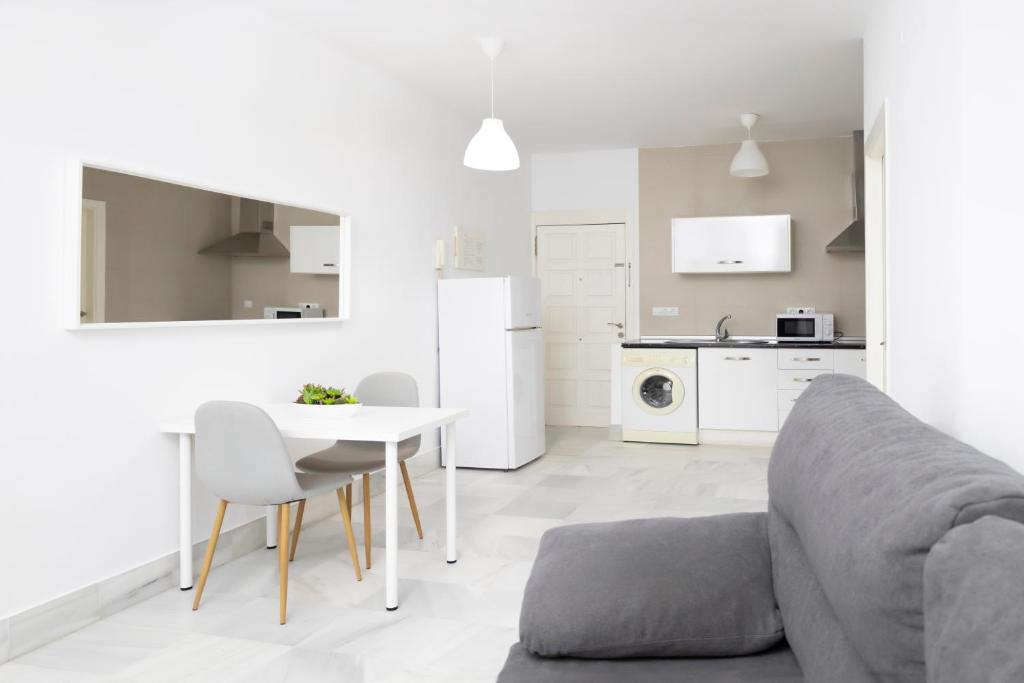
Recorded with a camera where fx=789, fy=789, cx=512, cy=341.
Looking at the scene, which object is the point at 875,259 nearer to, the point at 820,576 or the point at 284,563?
the point at 284,563

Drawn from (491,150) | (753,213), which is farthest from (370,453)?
(753,213)

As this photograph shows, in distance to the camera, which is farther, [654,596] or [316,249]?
[316,249]

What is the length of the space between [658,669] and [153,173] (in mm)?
2732

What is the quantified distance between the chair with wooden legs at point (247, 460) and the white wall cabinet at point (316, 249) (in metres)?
1.38

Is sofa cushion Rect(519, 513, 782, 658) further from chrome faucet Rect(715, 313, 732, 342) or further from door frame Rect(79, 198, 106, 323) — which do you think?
chrome faucet Rect(715, 313, 732, 342)

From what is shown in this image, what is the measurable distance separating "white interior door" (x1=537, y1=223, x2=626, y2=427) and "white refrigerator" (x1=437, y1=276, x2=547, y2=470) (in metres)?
2.03

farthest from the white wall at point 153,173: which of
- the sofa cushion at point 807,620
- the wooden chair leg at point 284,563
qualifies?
the sofa cushion at point 807,620

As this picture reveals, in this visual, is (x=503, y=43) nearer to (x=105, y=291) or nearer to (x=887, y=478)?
(x=105, y=291)

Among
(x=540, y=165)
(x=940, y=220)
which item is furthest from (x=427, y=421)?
(x=540, y=165)

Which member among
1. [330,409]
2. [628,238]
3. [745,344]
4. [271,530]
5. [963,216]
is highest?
[628,238]

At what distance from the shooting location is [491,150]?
4.38 m

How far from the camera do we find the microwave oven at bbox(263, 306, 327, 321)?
3.93 metres

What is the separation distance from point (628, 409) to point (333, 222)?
3.36 m

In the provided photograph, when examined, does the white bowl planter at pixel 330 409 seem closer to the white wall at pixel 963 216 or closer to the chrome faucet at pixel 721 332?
the white wall at pixel 963 216
